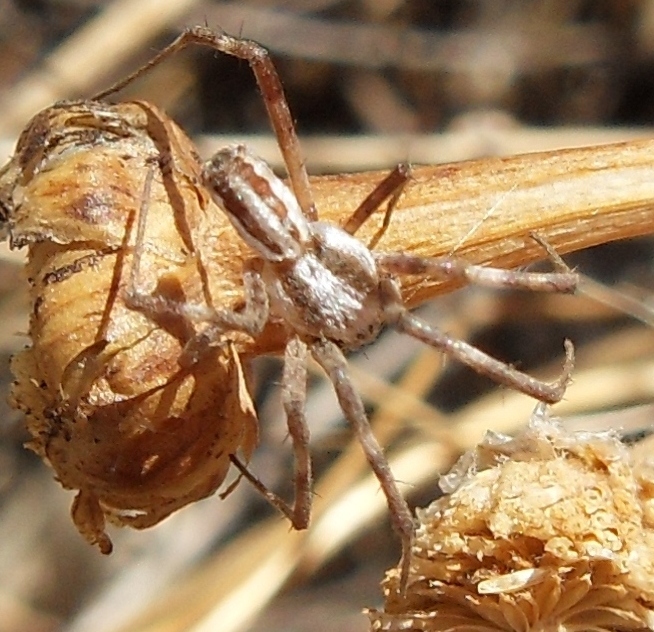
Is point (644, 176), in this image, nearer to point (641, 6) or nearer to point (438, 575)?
point (438, 575)

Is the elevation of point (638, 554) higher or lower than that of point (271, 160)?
lower

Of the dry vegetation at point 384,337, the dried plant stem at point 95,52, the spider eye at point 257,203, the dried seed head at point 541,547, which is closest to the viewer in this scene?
the dried seed head at point 541,547

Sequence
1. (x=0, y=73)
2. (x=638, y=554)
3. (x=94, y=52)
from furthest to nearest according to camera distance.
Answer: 1. (x=0, y=73)
2. (x=94, y=52)
3. (x=638, y=554)

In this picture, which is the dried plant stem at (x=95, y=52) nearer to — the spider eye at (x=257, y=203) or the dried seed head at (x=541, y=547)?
the spider eye at (x=257, y=203)

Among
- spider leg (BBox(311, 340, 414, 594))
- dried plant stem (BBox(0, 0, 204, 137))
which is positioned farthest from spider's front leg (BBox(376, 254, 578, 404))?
dried plant stem (BBox(0, 0, 204, 137))

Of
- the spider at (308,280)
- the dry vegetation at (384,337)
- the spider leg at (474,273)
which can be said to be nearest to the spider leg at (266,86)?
the spider at (308,280)

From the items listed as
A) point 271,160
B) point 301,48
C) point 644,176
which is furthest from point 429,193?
point 301,48
